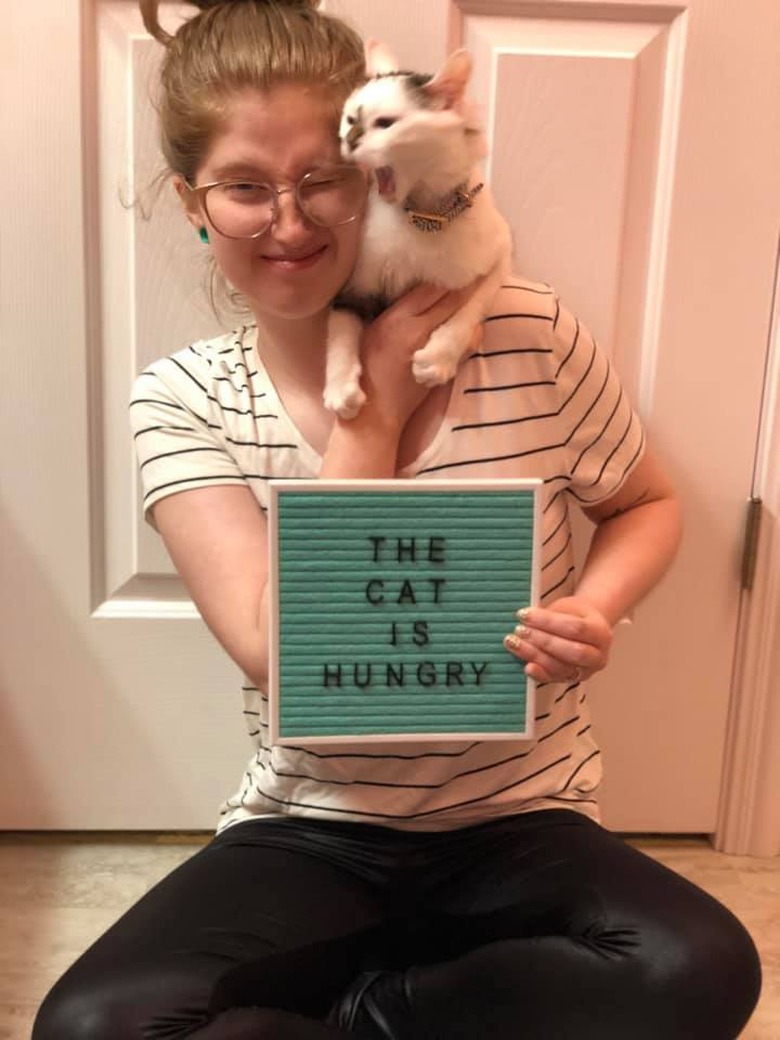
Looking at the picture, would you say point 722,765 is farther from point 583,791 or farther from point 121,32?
point 121,32

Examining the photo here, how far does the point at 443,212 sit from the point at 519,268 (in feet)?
1.12

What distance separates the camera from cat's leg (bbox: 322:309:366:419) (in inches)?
31.1

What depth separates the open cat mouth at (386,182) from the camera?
28.6 inches

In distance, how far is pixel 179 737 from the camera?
1.21 meters

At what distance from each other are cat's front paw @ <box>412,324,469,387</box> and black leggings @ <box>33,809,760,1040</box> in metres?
0.39

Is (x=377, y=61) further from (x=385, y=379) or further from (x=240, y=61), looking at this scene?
(x=385, y=379)

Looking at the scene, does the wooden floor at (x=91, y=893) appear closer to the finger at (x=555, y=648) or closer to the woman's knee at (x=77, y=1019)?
the woman's knee at (x=77, y=1019)

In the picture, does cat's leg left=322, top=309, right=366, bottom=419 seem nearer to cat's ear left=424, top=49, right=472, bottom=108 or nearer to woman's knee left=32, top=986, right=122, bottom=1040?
cat's ear left=424, top=49, right=472, bottom=108

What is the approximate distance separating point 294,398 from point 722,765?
749 millimetres

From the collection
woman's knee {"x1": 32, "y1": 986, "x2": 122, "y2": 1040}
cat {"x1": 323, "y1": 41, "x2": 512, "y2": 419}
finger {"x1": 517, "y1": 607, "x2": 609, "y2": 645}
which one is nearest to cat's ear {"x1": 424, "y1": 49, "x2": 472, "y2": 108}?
cat {"x1": 323, "y1": 41, "x2": 512, "y2": 419}

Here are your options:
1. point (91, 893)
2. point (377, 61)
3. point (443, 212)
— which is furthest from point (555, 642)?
point (91, 893)

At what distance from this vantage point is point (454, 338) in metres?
0.79

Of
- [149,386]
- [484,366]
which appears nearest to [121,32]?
[149,386]

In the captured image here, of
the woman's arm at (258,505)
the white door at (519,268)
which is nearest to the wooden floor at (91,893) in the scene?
the white door at (519,268)
